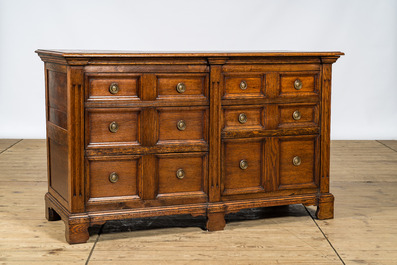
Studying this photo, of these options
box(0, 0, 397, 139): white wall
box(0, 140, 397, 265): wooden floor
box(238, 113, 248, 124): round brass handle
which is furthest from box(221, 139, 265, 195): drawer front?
box(0, 0, 397, 139): white wall

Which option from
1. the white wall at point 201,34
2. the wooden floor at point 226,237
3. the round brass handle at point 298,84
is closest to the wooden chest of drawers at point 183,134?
the round brass handle at point 298,84

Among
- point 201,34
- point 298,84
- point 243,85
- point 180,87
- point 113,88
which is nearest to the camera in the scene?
point 113,88

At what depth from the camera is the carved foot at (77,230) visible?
3787mm

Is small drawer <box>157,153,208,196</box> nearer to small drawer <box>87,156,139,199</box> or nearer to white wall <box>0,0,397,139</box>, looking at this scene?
small drawer <box>87,156,139,199</box>

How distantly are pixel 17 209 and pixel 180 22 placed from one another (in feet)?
10.3

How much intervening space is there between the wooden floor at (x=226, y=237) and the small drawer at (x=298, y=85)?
0.76m

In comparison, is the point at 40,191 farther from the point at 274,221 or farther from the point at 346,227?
the point at 346,227

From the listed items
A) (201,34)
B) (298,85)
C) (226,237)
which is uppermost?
(201,34)

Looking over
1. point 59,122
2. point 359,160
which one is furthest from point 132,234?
point 359,160

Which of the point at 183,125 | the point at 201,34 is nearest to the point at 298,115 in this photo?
the point at 183,125

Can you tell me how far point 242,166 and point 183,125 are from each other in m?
0.43

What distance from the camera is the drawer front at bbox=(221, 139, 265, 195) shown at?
407 cm

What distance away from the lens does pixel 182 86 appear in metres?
3.91

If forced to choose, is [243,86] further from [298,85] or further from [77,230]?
[77,230]
